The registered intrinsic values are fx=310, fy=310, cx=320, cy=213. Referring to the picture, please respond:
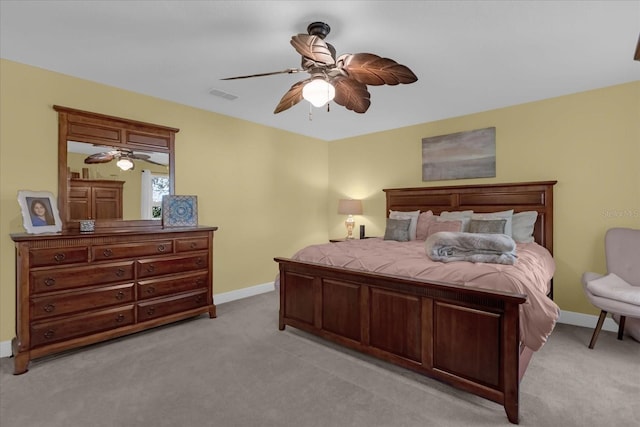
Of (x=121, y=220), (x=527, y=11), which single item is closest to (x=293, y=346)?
(x=121, y=220)

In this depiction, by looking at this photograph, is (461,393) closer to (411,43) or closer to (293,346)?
(293,346)

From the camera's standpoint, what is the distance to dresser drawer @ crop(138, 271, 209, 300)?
3.12 meters

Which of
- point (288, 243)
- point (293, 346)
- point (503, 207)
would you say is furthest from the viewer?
point (288, 243)

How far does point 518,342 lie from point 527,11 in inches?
83.9

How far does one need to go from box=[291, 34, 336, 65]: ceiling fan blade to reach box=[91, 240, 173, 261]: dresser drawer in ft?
7.97

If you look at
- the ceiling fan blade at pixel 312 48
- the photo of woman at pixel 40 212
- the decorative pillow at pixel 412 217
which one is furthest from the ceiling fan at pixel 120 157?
the decorative pillow at pixel 412 217

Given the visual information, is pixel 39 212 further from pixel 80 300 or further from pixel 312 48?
pixel 312 48

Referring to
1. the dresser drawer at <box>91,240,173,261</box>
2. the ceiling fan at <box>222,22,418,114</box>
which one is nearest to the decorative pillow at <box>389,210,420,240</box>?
the ceiling fan at <box>222,22,418,114</box>

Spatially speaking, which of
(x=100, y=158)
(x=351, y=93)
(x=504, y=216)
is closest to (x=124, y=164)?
(x=100, y=158)

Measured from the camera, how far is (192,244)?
350 centimetres

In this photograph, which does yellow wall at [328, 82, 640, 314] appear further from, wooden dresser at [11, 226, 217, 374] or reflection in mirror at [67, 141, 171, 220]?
reflection in mirror at [67, 141, 171, 220]

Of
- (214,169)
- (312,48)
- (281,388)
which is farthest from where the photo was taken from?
(214,169)

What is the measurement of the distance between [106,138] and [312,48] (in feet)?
8.70

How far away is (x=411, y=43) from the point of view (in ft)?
8.12
